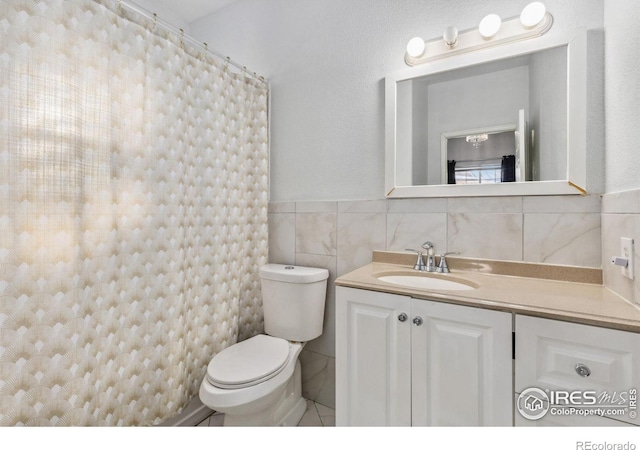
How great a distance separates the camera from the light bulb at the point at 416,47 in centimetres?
151

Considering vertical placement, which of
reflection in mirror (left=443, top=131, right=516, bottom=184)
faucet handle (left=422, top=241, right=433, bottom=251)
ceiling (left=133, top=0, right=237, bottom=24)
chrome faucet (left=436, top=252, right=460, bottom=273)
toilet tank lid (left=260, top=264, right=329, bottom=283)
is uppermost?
ceiling (left=133, top=0, right=237, bottom=24)

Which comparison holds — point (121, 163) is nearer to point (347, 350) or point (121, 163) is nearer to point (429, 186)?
point (347, 350)

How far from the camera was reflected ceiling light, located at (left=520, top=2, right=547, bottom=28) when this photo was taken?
1.27 metres

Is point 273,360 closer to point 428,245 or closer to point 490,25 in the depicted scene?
point 428,245

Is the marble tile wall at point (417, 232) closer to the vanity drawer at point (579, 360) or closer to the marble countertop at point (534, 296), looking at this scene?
the marble countertop at point (534, 296)

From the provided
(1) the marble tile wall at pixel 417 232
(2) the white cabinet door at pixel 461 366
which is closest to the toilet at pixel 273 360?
(1) the marble tile wall at pixel 417 232

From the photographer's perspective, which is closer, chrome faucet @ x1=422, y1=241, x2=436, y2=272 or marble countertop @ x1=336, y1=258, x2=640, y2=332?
marble countertop @ x1=336, y1=258, x2=640, y2=332

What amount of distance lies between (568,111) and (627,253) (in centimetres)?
63

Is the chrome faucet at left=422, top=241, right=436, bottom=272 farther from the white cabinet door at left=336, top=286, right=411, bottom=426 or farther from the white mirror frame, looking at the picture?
the white cabinet door at left=336, top=286, right=411, bottom=426

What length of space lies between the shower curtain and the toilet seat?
0.67 feet

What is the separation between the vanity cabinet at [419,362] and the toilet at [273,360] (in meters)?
0.35

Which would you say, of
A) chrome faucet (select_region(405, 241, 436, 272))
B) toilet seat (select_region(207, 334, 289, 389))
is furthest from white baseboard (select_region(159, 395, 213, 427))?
chrome faucet (select_region(405, 241, 436, 272))

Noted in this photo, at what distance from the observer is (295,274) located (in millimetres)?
1681

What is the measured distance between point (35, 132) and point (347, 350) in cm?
138
